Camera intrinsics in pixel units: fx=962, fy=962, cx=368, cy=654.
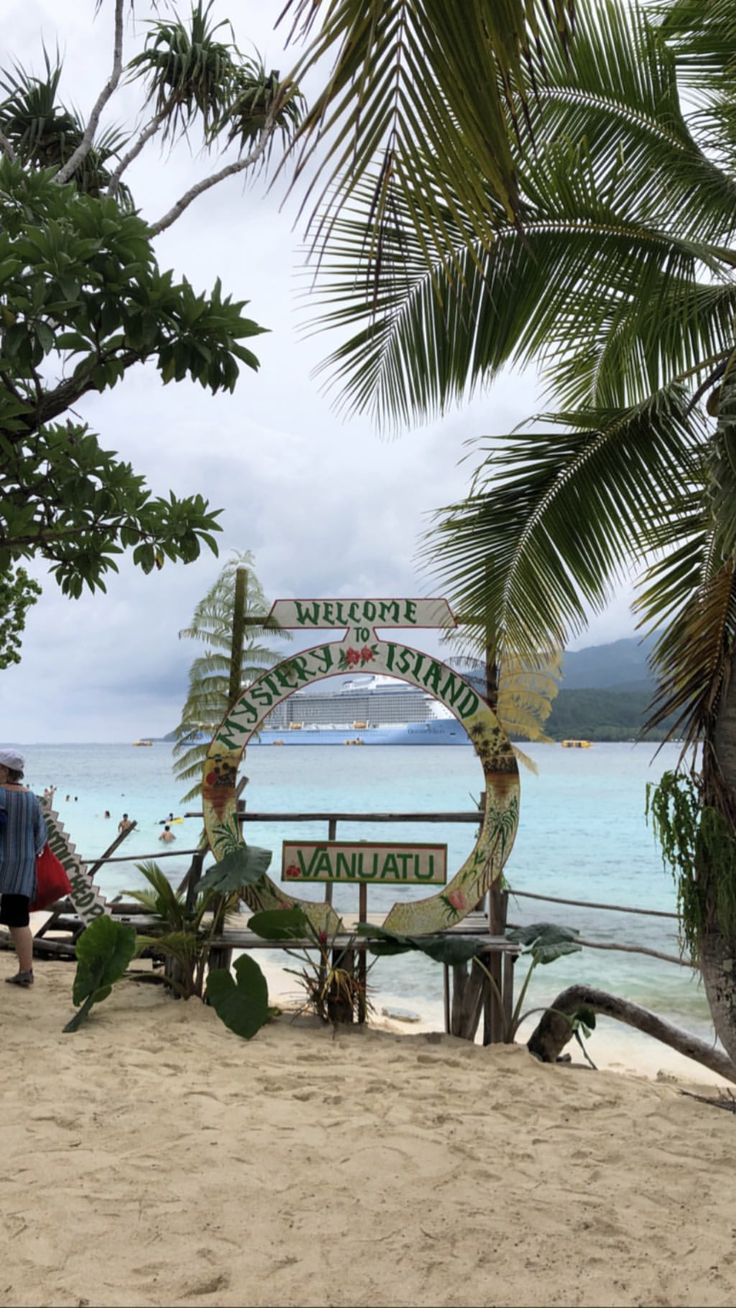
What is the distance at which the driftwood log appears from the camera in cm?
599

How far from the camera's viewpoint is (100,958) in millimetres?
5664

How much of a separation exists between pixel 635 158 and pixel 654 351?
86cm

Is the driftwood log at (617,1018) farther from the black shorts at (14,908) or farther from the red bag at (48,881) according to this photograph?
Answer: the black shorts at (14,908)

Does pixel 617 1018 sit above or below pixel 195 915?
below

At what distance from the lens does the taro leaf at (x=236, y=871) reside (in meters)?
5.80

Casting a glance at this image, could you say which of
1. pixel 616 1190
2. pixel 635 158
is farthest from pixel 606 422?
pixel 616 1190

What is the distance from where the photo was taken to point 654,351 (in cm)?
470

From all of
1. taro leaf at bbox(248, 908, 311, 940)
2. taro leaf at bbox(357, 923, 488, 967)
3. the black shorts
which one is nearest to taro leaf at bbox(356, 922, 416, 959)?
taro leaf at bbox(357, 923, 488, 967)

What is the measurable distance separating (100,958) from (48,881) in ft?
2.86

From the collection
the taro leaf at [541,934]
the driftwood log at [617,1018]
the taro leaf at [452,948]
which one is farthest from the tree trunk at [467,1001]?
the driftwood log at [617,1018]

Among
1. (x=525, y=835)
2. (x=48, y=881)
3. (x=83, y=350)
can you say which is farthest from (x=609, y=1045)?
(x=525, y=835)

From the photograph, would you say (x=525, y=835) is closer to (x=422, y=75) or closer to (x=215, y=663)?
(x=215, y=663)

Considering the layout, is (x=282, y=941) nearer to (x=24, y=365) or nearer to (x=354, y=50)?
(x=24, y=365)

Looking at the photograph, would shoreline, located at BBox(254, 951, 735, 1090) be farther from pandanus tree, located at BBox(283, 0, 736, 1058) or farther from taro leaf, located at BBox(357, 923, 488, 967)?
pandanus tree, located at BBox(283, 0, 736, 1058)
